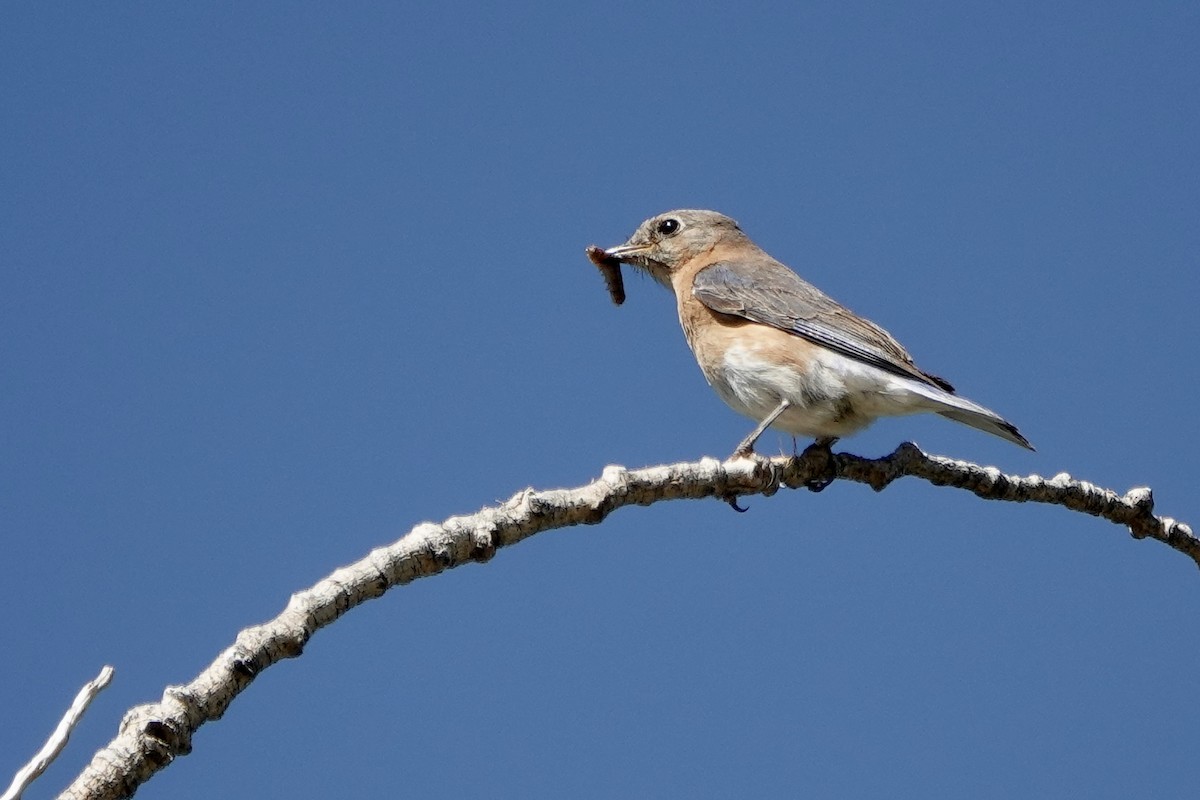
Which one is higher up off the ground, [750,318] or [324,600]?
[750,318]

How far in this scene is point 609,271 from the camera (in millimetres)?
8078

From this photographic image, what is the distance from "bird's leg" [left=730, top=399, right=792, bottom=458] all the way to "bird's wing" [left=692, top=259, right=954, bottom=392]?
477 mm

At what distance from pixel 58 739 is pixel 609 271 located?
5.65 m

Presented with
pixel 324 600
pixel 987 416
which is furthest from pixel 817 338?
pixel 324 600

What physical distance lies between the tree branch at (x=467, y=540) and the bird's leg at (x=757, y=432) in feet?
1.49

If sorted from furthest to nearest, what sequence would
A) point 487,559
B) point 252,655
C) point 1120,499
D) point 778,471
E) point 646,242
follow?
1. point 646,242
2. point 778,471
3. point 1120,499
4. point 487,559
5. point 252,655

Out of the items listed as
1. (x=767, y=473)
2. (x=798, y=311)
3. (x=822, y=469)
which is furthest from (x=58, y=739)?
(x=798, y=311)

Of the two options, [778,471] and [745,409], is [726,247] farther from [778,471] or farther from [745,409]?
[778,471]

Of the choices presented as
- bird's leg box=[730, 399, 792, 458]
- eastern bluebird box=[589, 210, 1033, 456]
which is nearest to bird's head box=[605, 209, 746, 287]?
eastern bluebird box=[589, 210, 1033, 456]

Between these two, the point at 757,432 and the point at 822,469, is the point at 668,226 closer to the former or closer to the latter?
the point at 757,432

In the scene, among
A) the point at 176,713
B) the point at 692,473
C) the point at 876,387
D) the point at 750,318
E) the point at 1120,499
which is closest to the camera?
the point at 176,713

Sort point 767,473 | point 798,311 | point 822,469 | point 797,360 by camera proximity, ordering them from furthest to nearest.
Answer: point 798,311 → point 797,360 → point 822,469 → point 767,473

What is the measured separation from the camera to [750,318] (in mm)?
7059

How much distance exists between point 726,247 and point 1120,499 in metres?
3.60
